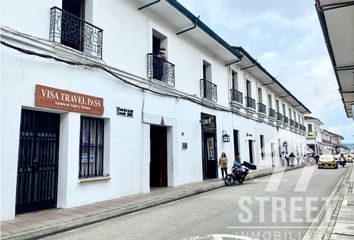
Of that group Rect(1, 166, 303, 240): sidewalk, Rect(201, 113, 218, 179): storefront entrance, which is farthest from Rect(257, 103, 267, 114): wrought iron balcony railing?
Rect(1, 166, 303, 240): sidewalk

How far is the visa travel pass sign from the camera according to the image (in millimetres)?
7402

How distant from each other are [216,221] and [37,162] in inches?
179

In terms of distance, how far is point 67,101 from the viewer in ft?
26.4

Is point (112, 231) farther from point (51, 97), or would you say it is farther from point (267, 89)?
point (267, 89)

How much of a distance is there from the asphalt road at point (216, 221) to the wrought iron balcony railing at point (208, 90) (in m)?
6.81

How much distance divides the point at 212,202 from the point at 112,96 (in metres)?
4.45

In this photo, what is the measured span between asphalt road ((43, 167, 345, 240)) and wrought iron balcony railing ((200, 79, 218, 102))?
6.81m

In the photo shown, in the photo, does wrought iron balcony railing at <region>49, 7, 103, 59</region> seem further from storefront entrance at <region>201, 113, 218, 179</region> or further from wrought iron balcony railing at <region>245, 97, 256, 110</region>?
wrought iron balcony railing at <region>245, 97, 256, 110</region>

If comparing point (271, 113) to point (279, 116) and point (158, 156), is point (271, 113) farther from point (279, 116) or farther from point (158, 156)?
point (158, 156)

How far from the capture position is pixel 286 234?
18.6 feet

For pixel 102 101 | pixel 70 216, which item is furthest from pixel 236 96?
pixel 70 216

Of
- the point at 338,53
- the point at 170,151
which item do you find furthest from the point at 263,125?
the point at 338,53

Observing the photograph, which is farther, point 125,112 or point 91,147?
point 125,112

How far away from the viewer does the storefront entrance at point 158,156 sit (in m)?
12.8
